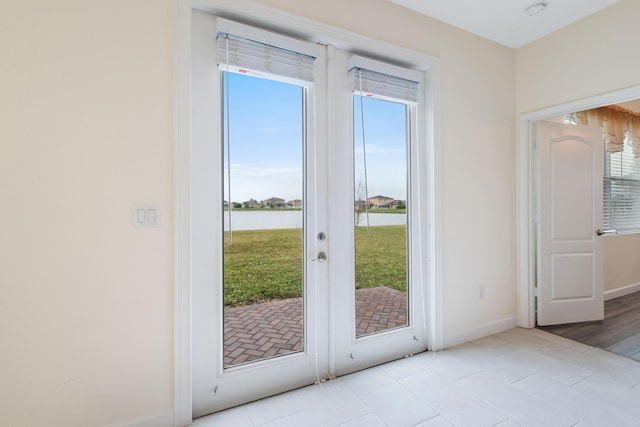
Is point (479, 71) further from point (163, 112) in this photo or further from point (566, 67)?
point (163, 112)

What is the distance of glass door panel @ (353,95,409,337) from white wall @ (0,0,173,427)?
53.7 inches

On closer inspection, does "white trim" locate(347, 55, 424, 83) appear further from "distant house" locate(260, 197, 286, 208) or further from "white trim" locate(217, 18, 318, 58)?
"distant house" locate(260, 197, 286, 208)

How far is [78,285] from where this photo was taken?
1.54 meters

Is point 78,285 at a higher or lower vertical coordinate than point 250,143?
lower

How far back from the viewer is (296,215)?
2191 millimetres

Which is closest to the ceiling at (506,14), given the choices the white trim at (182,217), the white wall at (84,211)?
the white trim at (182,217)

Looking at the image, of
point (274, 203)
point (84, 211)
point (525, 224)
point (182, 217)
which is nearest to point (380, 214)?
point (274, 203)

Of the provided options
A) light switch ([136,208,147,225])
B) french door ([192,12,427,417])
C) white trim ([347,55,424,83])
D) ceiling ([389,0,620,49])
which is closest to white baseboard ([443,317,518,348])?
french door ([192,12,427,417])

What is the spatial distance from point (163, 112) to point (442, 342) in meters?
2.80

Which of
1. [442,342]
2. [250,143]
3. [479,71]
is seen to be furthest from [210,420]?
[479,71]

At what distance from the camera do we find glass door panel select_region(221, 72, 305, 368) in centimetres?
199

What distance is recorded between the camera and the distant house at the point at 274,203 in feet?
6.85

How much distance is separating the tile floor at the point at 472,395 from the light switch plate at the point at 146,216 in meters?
1.21

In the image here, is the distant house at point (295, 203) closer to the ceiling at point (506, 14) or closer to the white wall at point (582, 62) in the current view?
the ceiling at point (506, 14)
